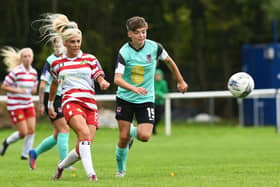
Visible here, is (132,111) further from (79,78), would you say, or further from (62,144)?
(62,144)

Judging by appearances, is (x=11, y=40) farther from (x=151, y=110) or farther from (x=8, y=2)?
(x=151, y=110)

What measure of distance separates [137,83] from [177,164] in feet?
9.52

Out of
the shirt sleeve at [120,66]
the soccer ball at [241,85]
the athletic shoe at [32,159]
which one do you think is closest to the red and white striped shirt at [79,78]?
the shirt sleeve at [120,66]

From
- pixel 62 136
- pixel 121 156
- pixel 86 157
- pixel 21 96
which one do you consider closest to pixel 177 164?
pixel 62 136

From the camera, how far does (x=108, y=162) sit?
14453mm

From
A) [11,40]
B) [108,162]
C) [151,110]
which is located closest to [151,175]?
[151,110]

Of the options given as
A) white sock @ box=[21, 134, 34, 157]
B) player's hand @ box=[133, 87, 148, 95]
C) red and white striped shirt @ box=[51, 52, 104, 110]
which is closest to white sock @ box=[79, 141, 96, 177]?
red and white striped shirt @ box=[51, 52, 104, 110]

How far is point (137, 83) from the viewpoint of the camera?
1121 centimetres

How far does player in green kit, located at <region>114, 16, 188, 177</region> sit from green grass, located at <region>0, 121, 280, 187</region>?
1.96 ft

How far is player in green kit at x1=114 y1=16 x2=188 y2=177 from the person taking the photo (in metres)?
11.1

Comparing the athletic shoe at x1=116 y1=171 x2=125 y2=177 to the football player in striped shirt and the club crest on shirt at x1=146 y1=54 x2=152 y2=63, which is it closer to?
the club crest on shirt at x1=146 y1=54 x2=152 y2=63

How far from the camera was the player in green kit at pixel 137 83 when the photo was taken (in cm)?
1112

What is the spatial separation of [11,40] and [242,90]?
23.6 metres

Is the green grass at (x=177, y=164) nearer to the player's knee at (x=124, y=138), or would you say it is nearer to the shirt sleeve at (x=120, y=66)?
the player's knee at (x=124, y=138)
